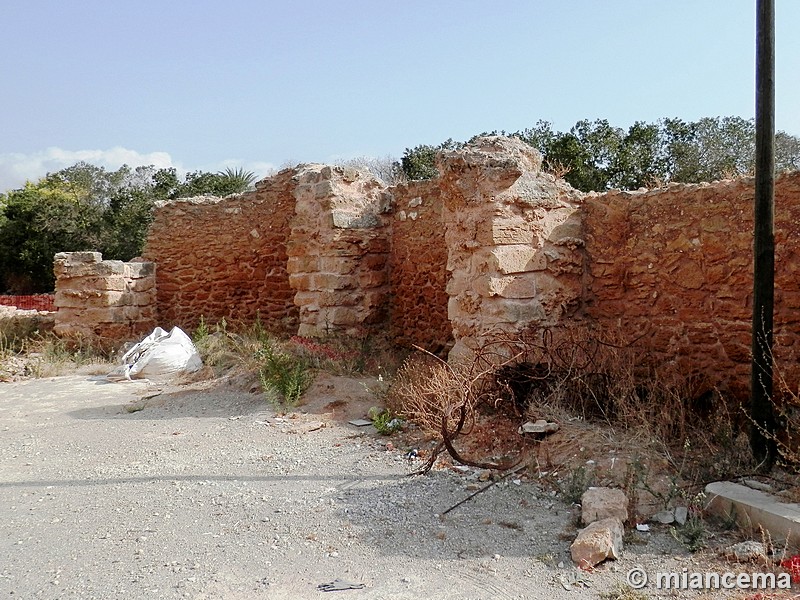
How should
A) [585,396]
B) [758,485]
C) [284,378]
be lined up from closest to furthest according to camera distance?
[758,485] < [585,396] < [284,378]

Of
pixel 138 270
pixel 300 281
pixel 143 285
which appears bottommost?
pixel 143 285

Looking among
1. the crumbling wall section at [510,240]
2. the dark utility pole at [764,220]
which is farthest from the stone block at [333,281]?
the dark utility pole at [764,220]

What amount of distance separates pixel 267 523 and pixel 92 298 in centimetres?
821

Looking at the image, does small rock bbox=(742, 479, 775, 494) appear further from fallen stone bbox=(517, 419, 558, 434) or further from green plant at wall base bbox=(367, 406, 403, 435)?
green plant at wall base bbox=(367, 406, 403, 435)

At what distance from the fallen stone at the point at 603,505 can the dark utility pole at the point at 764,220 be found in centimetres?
100

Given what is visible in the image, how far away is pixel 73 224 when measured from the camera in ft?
84.9

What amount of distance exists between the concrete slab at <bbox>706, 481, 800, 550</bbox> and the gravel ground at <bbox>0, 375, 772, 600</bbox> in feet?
1.23

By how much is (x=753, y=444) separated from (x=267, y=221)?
815 centimetres

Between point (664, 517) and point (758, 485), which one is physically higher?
point (758, 485)

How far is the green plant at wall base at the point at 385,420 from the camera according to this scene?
5.48 metres

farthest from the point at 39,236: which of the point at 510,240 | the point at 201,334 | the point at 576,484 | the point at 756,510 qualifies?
the point at 756,510

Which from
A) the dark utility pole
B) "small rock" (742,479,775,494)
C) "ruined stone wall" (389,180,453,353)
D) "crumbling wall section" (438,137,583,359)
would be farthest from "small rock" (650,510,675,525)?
"ruined stone wall" (389,180,453,353)

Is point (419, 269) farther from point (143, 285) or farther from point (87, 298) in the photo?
point (87, 298)

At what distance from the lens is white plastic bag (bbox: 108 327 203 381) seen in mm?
8719
